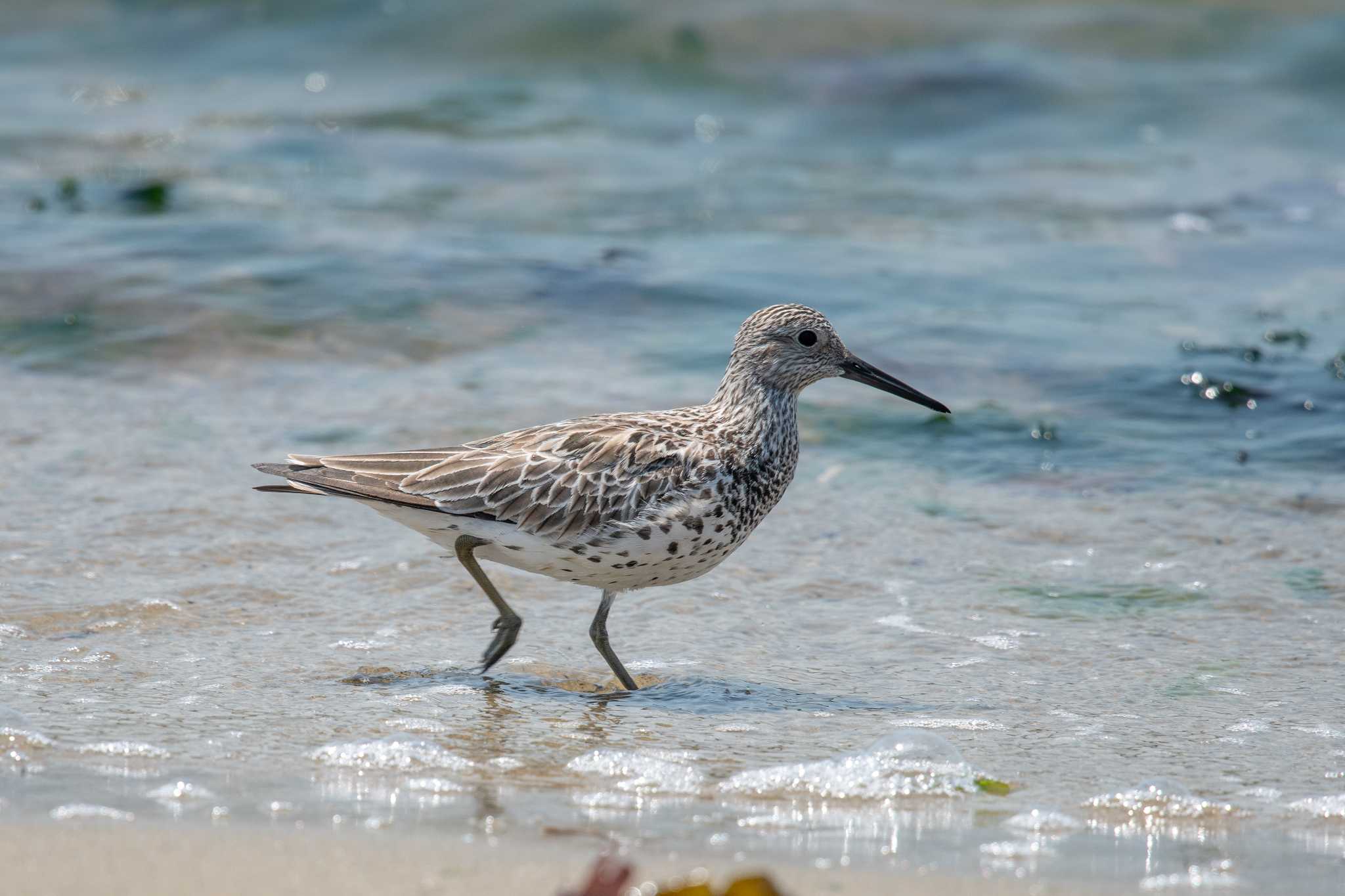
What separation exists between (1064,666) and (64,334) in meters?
7.73

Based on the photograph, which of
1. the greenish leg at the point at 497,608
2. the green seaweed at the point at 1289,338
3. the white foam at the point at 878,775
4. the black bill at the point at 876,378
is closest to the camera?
the white foam at the point at 878,775

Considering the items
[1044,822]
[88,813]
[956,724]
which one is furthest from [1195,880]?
[88,813]

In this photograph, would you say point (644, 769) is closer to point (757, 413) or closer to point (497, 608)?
point (497, 608)

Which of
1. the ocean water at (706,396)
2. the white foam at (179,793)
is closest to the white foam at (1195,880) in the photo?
the ocean water at (706,396)

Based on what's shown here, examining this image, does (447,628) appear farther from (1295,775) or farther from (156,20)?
(156,20)

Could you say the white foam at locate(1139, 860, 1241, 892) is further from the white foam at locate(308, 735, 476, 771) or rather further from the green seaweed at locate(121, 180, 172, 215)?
the green seaweed at locate(121, 180, 172, 215)

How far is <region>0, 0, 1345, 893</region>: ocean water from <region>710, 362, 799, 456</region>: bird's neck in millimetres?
883

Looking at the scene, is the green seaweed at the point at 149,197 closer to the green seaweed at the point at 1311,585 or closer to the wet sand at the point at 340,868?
the green seaweed at the point at 1311,585

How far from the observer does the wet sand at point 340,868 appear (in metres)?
4.42

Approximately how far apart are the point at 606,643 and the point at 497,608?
58cm

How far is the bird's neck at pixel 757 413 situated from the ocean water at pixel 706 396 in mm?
883

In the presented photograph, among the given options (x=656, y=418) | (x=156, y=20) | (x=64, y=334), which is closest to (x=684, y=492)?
(x=656, y=418)

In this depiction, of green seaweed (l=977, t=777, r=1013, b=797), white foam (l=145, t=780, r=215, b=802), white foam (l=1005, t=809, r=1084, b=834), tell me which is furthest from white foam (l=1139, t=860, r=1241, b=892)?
white foam (l=145, t=780, r=215, b=802)

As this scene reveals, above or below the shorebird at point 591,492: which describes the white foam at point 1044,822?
below
